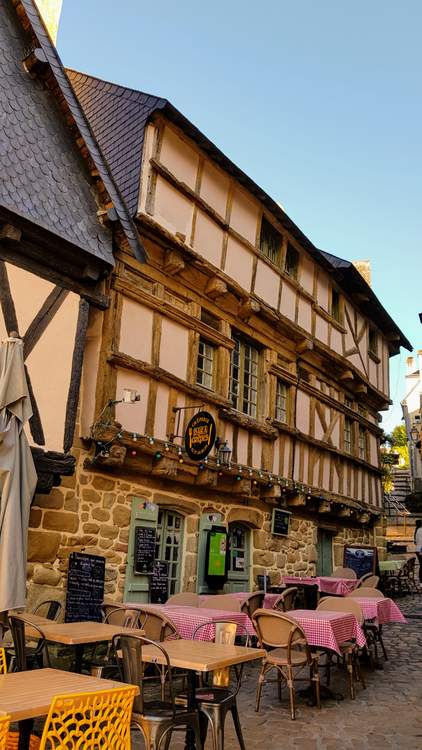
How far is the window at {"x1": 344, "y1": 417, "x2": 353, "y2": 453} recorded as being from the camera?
13.8m

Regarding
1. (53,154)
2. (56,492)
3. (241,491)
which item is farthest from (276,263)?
(56,492)

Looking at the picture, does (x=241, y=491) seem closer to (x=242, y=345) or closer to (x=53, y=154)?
(x=242, y=345)

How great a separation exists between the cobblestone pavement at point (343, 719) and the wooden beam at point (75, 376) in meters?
2.99

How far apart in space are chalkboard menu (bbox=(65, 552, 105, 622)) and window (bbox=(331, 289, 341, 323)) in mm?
8107

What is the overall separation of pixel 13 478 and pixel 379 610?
4.44 metres

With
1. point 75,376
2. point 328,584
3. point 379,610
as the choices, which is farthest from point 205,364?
point 379,610

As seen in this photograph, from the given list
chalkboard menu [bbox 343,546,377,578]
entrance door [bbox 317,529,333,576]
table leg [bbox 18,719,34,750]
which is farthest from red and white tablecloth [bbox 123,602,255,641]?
chalkboard menu [bbox 343,546,377,578]

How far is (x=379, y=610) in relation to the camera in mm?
6926

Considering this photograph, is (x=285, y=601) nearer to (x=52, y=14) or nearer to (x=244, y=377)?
(x=244, y=377)

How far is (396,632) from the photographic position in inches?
387

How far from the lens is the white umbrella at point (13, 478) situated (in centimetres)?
421

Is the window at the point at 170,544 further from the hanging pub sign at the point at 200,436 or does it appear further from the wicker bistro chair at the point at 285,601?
the wicker bistro chair at the point at 285,601

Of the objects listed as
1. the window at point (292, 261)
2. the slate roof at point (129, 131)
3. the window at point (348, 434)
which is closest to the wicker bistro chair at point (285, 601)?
the slate roof at point (129, 131)

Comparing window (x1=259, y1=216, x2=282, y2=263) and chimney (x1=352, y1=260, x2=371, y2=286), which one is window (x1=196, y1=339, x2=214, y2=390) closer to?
window (x1=259, y1=216, x2=282, y2=263)
